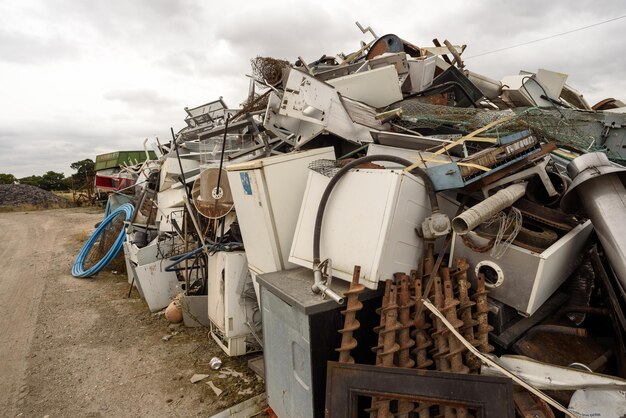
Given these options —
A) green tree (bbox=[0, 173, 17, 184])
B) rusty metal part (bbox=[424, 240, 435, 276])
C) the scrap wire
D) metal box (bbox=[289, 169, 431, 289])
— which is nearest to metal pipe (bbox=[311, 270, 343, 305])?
metal box (bbox=[289, 169, 431, 289])

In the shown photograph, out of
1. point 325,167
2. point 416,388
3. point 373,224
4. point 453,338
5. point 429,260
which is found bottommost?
point 416,388

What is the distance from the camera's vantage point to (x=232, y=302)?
3029 mm

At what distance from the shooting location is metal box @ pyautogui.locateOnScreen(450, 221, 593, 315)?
1.75m

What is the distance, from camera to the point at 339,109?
3.03 m

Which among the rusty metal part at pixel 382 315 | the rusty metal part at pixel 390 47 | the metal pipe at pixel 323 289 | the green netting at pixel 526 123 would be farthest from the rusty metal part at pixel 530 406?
the rusty metal part at pixel 390 47

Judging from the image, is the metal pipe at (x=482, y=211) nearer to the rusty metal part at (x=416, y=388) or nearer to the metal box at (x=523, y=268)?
the metal box at (x=523, y=268)

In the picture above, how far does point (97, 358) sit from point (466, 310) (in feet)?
11.0

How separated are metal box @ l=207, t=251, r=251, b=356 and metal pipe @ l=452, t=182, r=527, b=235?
1.97m

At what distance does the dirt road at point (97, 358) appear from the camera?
275 centimetres

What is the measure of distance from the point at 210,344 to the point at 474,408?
106 inches

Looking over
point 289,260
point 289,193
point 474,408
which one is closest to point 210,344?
point 289,260

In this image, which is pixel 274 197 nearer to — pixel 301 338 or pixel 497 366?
pixel 301 338

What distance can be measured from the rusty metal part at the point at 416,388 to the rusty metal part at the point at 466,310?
273 millimetres

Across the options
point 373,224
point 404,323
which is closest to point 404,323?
point 404,323
